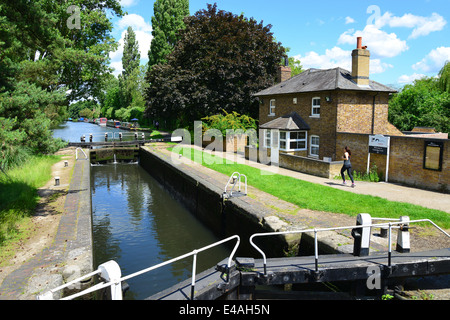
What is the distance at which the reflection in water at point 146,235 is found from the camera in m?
10.3

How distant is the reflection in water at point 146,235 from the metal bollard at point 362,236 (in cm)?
540

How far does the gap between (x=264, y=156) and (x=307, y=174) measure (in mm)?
4391

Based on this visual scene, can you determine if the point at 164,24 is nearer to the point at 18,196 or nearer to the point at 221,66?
the point at 221,66

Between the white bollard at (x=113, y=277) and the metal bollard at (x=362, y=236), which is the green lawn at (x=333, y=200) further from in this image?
the white bollard at (x=113, y=277)

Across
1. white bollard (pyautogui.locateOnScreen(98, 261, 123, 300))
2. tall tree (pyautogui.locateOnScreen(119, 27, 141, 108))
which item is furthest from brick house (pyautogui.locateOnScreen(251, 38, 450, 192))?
tall tree (pyautogui.locateOnScreen(119, 27, 141, 108))

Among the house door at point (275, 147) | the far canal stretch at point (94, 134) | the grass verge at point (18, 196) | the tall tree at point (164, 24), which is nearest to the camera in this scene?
the grass verge at point (18, 196)

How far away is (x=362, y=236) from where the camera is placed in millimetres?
6711

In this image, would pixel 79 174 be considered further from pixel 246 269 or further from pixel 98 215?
pixel 246 269

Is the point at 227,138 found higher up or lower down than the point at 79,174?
higher up

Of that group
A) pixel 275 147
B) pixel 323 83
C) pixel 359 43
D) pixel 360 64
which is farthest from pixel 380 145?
pixel 275 147

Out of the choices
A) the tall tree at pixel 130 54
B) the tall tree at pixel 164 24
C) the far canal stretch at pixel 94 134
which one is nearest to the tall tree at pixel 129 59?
the tall tree at pixel 130 54

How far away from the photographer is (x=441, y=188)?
1324 cm

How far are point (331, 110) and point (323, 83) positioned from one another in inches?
Answer: 83.8
